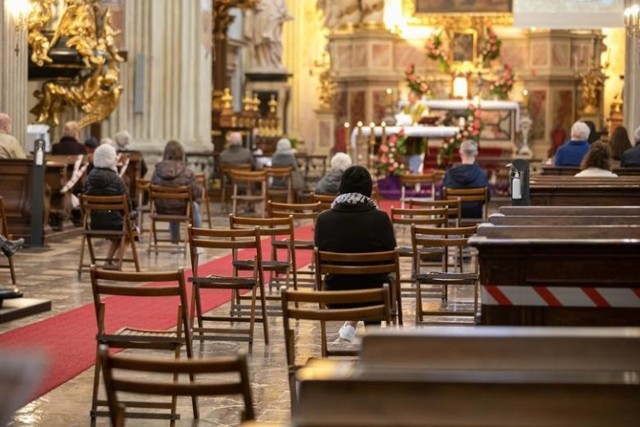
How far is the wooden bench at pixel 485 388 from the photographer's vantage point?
3936 mm

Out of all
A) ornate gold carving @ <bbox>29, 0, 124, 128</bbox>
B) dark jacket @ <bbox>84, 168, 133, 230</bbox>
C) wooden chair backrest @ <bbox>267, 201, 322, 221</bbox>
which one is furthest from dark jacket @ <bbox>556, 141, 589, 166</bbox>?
ornate gold carving @ <bbox>29, 0, 124, 128</bbox>

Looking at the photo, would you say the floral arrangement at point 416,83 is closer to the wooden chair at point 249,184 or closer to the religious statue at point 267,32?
the religious statue at point 267,32

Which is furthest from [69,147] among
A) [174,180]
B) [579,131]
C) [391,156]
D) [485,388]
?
[485,388]

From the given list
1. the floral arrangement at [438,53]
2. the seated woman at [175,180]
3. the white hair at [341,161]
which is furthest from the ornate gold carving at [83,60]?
the floral arrangement at [438,53]

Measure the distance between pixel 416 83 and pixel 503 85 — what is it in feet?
6.21

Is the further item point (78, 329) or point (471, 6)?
point (471, 6)

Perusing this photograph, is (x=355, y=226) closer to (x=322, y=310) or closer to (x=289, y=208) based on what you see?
(x=322, y=310)

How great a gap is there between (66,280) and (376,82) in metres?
21.3

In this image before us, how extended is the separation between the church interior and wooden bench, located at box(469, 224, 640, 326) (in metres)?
0.01

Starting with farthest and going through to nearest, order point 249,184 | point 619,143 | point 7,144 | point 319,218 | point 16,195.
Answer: point 249,184 < point 619,143 < point 7,144 < point 16,195 < point 319,218

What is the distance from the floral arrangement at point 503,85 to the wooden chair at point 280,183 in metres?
9.71

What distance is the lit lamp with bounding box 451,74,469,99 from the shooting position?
3394 centimetres

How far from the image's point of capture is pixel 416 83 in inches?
1329

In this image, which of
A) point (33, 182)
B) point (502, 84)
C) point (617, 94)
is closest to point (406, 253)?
point (33, 182)
